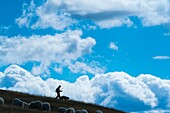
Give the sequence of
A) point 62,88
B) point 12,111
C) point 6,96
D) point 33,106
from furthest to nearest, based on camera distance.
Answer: point 62,88 < point 6,96 < point 33,106 < point 12,111

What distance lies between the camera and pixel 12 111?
41438 millimetres

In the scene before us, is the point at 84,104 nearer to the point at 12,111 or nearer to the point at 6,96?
the point at 6,96

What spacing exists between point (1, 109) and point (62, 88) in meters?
29.1

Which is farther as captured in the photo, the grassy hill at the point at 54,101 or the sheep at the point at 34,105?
the grassy hill at the point at 54,101

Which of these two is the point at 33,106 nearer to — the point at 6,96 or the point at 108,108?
the point at 6,96

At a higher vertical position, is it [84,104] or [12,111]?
[84,104]

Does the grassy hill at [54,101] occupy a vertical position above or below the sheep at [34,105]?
above

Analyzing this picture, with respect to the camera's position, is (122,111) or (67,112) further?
(122,111)

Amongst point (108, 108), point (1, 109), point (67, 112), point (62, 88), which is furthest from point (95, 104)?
point (1, 109)

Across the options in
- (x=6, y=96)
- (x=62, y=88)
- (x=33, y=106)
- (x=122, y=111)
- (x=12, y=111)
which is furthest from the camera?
(x=122, y=111)

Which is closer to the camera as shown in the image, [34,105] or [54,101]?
[34,105]

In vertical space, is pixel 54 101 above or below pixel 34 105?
above

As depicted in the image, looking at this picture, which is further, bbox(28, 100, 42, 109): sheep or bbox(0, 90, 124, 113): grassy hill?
bbox(0, 90, 124, 113): grassy hill

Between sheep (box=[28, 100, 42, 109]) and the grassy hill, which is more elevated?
the grassy hill
